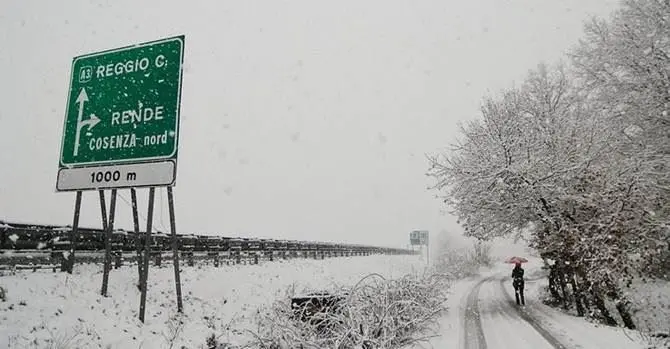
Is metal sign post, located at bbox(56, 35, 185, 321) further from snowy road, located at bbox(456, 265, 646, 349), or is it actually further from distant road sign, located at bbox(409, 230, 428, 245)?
distant road sign, located at bbox(409, 230, 428, 245)

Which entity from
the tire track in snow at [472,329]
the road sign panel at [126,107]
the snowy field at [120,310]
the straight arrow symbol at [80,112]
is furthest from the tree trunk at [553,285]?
the straight arrow symbol at [80,112]

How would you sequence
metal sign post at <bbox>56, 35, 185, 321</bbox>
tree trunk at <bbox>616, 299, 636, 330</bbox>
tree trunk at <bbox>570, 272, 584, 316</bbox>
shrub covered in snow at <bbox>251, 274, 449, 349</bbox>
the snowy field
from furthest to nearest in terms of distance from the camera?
tree trunk at <bbox>570, 272, 584, 316</bbox>
tree trunk at <bbox>616, 299, 636, 330</bbox>
metal sign post at <bbox>56, 35, 185, 321</bbox>
shrub covered in snow at <bbox>251, 274, 449, 349</bbox>
the snowy field

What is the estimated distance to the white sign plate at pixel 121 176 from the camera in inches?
333

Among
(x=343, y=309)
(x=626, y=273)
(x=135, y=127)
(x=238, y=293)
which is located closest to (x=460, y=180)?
(x=626, y=273)

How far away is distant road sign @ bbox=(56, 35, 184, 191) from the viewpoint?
8.63 m

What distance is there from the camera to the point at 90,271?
10016 millimetres

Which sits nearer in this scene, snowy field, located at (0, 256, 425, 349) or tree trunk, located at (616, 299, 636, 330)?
snowy field, located at (0, 256, 425, 349)

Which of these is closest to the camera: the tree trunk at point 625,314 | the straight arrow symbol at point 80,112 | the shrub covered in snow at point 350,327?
the shrub covered in snow at point 350,327

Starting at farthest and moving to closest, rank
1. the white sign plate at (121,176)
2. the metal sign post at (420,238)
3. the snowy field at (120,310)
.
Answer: the metal sign post at (420,238)
the white sign plate at (121,176)
the snowy field at (120,310)

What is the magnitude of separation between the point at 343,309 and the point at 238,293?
5.90 m

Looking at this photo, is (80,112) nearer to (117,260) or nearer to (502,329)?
(117,260)

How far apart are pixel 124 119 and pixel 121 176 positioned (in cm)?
138

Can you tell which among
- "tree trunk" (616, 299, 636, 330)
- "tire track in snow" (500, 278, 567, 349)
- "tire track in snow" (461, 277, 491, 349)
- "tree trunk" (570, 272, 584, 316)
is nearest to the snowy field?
"tire track in snow" (461, 277, 491, 349)

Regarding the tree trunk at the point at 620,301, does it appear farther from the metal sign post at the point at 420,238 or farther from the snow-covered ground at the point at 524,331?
the metal sign post at the point at 420,238
